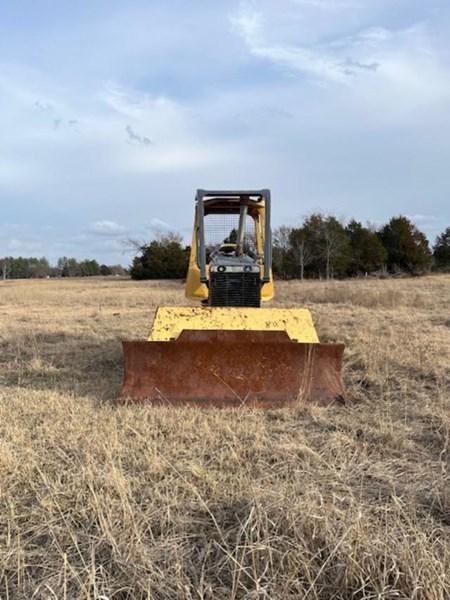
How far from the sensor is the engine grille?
705cm

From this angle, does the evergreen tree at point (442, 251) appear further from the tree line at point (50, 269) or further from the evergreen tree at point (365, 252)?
the tree line at point (50, 269)

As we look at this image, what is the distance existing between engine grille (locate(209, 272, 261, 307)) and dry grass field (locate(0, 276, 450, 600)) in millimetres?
1660

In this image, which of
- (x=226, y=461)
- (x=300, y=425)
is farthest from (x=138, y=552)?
(x=300, y=425)

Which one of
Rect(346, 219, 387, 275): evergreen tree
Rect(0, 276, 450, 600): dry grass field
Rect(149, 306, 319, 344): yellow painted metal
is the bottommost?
Rect(0, 276, 450, 600): dry grass field

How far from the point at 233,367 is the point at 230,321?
0.66m

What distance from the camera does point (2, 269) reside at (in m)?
93.1

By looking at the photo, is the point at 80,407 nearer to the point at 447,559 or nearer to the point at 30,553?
the point at 30,553

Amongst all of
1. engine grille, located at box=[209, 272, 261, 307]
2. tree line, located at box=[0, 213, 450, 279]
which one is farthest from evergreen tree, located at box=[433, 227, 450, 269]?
engine grille, located at box=[209, 272, 261, 307]

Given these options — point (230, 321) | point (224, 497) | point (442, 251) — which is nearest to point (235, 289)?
point (230, 321)

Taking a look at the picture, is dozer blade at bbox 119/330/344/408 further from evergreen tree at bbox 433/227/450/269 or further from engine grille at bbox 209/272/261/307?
evergreen tree at bbox 433/227/450/269

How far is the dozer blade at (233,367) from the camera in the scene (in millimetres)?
5777

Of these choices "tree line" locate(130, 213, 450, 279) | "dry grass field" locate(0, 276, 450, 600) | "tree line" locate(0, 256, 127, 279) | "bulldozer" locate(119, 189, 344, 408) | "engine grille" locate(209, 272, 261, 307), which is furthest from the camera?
"tree line" locate(0, 256, 127, 279)

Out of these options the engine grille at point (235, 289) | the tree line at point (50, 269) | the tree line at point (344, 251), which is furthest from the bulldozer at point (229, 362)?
the tree line at point (50, 269)

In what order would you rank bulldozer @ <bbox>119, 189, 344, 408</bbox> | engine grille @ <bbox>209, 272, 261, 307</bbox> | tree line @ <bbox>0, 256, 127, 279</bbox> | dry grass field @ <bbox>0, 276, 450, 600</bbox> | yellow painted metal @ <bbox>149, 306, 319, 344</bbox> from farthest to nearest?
tree line @ <bbox>0, 256, 127, 279</bbox>
engine grille @ <bbox>209, 272, 261, 307</bbox>
yellow painted metal @ <bbox>149, 306, 319, 344</bbox>
bulldozer @ <bbox>119, 189, 344, 408</bbox>
dry grass field @ <bbox>0, 276, 450, 600</bbox>
